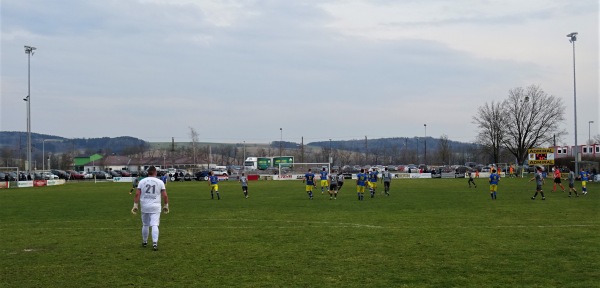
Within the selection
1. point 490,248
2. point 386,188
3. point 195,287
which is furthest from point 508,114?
point 195,287

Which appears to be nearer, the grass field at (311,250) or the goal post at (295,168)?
the grass field at (311,250)

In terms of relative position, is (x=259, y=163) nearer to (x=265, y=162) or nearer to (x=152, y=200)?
(x=265, y=162)

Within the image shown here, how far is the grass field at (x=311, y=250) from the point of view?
10.3 meters

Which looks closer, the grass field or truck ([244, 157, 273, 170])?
the grass field

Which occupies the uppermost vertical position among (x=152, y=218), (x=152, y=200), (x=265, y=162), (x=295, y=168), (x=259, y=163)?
(x=265, y=162)

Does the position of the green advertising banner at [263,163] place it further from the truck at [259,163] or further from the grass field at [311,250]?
the grass field at [311,250]

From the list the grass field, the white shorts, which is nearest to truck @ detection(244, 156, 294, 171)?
the grass field

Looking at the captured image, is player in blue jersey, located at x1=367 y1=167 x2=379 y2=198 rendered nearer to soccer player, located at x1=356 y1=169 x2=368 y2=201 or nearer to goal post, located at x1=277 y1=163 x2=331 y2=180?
soccer player, located at x1=356 y1=169 x2=368 y2=201

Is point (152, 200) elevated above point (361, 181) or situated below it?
above

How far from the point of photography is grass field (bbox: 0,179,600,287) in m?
10.3

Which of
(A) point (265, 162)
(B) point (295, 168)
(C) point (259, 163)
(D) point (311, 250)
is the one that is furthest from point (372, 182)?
(C) point (259, 163)

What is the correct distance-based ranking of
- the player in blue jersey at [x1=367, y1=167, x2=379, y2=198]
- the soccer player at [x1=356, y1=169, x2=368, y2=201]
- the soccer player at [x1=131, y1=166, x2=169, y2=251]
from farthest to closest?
the player in blue jersey at [x1=367, y1=167, x2=379, y2=198] → the soccer player at [x1=356, y1=169, x2=368, y2=201] → the soccer player at [x1=131, y1=166, x2=169, y2=251]

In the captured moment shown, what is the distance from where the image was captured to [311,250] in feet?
44.9

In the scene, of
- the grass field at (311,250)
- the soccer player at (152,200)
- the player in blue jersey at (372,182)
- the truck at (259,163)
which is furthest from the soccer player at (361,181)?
the truck at (259,163)
